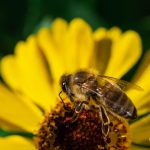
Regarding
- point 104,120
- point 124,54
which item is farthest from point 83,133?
point 124,54

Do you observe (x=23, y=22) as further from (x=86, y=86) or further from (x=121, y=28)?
(x=86, y=86)

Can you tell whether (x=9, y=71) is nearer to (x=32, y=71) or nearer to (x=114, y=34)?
(x=32, y=71)

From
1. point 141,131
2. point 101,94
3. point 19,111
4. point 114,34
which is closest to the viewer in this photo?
point 101,94

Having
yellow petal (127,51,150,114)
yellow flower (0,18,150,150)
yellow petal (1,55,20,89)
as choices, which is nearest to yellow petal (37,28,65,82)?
yellow flower (0,18,150,150)

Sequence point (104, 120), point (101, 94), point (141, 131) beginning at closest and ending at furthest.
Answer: point (101, 94) < point (104, 120) < point (141, 131)

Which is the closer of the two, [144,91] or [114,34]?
Result: [144,91]

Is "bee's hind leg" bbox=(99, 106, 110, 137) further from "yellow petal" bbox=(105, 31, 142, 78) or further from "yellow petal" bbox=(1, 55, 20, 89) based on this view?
"yellow petal" bbox=(1, 55, 20, 89)

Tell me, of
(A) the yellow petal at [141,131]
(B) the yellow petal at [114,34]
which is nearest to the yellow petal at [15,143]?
(A) the yellow petal at [141,131]
